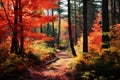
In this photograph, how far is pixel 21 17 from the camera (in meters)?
→ 17.4

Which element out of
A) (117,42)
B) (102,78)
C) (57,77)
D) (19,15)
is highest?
(19,15)

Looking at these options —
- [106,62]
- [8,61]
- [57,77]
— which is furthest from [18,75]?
[106,62]

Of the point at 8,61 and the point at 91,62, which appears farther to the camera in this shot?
the point at 8,61

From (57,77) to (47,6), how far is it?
18.5ft

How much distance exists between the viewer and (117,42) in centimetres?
1258

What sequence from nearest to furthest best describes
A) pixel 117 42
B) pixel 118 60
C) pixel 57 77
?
1. pixel 118 60
2. pixel 117 42
3. pixel 57 77

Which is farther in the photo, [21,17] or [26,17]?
[26,17]

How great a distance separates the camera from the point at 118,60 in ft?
38.5

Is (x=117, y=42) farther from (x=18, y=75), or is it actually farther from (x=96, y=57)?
(x=18, y=75)

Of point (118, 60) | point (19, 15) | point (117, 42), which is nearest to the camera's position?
point (118, 60)

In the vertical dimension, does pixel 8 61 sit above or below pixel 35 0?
below

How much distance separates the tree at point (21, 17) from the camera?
17.0 meters

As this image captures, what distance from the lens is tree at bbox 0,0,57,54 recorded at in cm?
1705

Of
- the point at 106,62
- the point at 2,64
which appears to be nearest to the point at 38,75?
the point at 2,64
